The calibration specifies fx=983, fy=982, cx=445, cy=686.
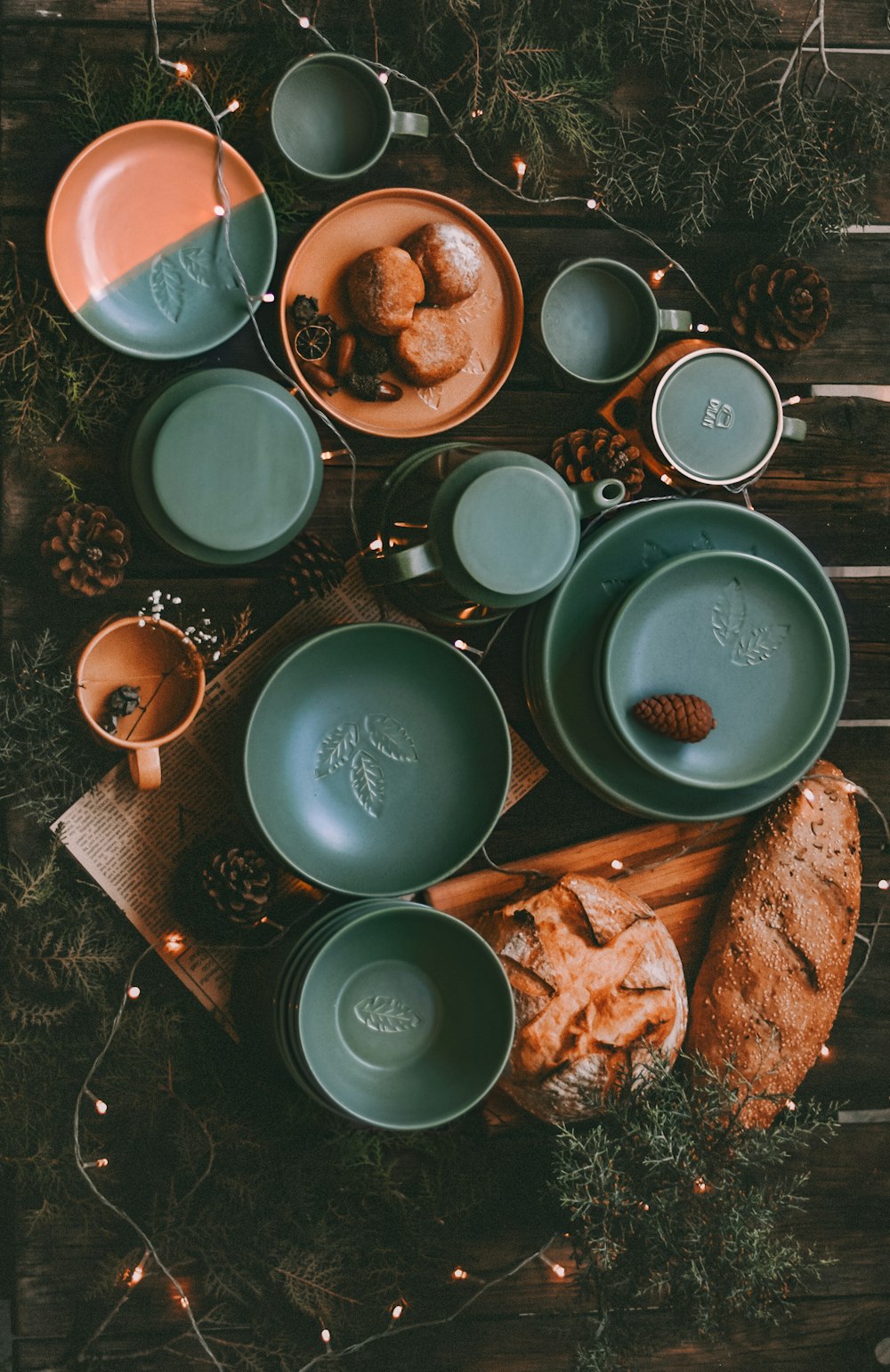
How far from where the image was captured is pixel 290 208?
133 cm

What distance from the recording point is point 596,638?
131 cm

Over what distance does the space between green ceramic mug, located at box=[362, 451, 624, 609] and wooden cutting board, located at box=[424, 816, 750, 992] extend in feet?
1.41

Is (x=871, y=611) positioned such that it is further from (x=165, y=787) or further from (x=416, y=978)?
(x=165, y=787)

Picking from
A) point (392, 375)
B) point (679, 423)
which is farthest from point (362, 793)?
point (679, 423)

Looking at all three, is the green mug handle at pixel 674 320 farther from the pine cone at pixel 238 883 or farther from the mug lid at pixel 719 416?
the pine cone at pixel 238 883

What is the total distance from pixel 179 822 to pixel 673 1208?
2.68ft

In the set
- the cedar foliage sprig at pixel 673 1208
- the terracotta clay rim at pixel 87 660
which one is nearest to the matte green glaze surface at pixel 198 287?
the terracotta clay rim at pixel 87 660

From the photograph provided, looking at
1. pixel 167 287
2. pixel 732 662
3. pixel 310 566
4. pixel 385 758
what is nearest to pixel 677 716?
pixel 732 662

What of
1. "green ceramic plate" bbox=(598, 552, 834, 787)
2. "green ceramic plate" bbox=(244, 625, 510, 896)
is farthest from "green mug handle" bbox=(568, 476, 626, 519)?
"green ceramic plate" bbox=(244, 625, 510, 896)

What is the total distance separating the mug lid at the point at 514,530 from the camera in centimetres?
115

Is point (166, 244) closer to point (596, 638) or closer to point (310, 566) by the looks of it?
point (310, 566)

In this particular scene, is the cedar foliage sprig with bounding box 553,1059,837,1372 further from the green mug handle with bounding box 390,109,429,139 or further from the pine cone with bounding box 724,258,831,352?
the green mug handle with bounding box 390,109,429,139

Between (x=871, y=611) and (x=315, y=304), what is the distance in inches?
37.0

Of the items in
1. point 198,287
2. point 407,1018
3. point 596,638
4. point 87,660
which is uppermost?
point 198,287
